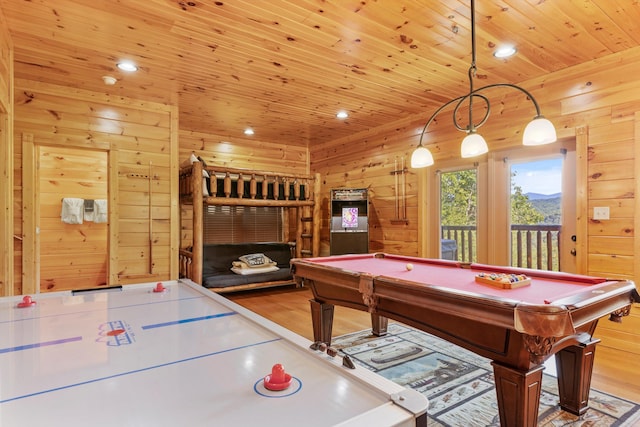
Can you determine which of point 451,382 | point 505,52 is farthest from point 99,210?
point 505,52

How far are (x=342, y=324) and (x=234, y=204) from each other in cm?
240

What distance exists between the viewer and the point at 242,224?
6254 mm

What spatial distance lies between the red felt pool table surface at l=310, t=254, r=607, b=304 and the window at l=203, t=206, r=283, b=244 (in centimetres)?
331

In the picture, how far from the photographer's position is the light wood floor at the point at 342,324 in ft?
8.08

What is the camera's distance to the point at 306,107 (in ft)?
15.6

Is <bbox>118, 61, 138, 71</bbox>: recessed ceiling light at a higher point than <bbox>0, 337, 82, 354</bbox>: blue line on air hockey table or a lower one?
higher

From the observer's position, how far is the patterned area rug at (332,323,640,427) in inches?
79.2

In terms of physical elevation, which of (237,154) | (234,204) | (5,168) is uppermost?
(237,154)

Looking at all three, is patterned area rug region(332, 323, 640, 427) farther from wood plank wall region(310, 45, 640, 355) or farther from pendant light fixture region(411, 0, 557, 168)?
pendant light fixture region(411, 0, 557, 168)

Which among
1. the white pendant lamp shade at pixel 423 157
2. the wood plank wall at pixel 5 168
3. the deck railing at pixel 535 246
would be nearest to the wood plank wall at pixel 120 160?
the wood plank wall at pixel 5 168

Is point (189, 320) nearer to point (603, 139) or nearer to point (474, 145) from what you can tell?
point (474, 145)

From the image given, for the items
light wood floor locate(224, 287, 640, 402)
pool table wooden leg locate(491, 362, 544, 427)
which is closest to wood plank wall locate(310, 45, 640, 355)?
light wood floor locate(224, 287, 640, 402)

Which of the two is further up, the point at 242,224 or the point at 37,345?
the point at 242,224

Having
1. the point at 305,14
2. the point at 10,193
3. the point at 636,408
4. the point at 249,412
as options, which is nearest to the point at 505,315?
the point at 249,412
